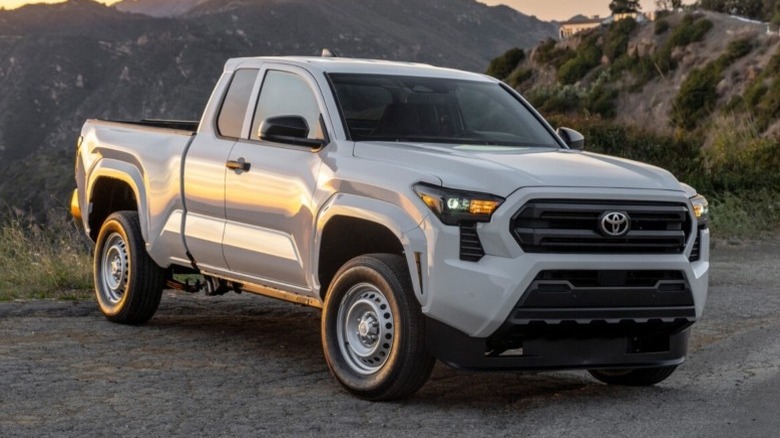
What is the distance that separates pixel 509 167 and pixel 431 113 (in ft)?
4.82

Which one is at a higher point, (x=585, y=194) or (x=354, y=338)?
(x=585, y=194)

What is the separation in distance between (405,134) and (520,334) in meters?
1.79

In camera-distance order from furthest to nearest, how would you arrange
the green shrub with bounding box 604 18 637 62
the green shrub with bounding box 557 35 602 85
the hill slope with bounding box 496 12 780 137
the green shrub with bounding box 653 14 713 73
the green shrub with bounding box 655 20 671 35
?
the green shrub with bounding box 604 18 637 62 → the green shrub with bounding box 655 20 671 35 → the green shrub with bounding box 557 35 602 85 → the green shrub with bounding box 653 14 713 73 → the hill slope with bounding box 496 12 780 137

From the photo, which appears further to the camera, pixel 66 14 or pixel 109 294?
pixel 66 14

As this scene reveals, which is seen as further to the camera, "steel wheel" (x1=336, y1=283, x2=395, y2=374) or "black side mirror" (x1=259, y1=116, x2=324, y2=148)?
"black side mirror" (x1=259, y1=116, x2=324, y2=148)

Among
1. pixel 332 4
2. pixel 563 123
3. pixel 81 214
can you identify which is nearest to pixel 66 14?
pixel 332 4

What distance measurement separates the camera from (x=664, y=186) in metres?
7.47

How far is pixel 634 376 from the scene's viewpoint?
8250 millimetres

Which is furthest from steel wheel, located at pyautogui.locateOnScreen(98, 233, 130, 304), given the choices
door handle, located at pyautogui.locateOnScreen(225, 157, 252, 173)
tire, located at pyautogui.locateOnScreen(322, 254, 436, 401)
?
tire, located at pyautogui.locateOnScreen(322, 254, 436, 401)

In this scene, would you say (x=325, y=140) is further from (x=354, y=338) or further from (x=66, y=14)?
(x=66, y=14)

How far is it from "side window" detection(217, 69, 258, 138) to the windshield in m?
0.78

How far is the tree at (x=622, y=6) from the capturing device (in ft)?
385

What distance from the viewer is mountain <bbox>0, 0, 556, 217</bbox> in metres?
143

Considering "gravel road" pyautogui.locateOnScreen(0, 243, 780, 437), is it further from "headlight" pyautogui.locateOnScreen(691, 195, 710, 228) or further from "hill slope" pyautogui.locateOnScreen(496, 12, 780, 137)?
"hill slope" pyautogui.locateOnScreen(496, 12, 780, 137)
